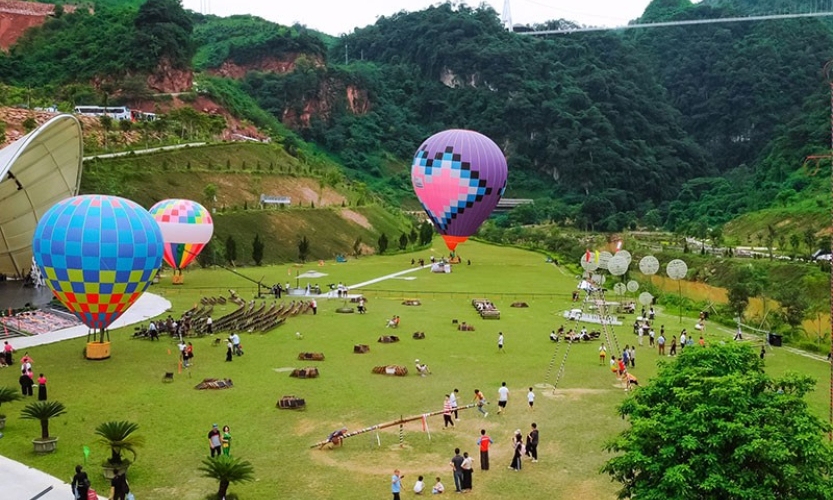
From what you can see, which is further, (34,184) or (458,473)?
(34,184)

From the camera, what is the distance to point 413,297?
5584cm

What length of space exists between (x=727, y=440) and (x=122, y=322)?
36.5 metres

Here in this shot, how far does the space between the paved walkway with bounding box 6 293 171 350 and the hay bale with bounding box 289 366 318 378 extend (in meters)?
14.5

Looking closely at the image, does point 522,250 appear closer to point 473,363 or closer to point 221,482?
point 473,363

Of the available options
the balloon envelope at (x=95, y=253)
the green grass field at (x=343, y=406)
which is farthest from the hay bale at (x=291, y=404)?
the balloon envelope at (x=95, y=253)

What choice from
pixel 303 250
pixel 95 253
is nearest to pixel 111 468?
pixel 95 253

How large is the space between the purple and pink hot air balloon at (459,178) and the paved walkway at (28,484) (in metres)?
37.1

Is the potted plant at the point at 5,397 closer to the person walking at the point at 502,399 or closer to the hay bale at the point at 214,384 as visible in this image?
the hay bale at the point at 214,384

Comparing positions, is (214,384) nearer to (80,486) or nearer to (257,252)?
(80,486)

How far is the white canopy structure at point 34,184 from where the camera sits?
138 feet

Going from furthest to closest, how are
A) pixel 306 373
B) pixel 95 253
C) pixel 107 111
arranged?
pixel 107 111 < pixel 95 253 < pixel 306 373

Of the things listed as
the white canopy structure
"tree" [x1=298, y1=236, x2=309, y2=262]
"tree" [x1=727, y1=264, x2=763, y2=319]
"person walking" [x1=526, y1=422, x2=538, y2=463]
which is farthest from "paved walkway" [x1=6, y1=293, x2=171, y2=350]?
"tree" [x1=727, y1=264, x2=763, y2=319]

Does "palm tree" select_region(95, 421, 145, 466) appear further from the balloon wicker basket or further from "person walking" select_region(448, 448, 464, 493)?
the balloon wicker basket

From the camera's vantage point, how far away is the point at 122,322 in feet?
138
